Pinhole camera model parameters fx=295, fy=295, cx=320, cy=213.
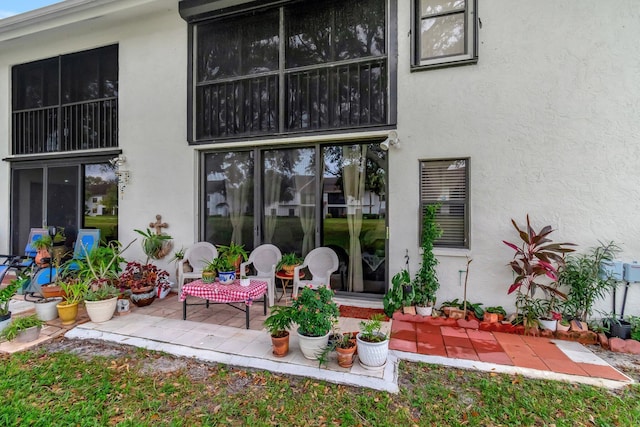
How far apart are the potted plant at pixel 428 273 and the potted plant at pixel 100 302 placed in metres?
4.32

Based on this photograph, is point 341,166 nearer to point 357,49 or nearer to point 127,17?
point 357,49

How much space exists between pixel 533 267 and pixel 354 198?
2.64 m

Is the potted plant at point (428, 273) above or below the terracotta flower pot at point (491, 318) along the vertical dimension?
above

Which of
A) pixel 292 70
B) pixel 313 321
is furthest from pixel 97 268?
pixel 292 70

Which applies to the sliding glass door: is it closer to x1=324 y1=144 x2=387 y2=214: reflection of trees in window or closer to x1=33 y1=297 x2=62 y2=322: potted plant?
x1=324 y1=144 x2=387 y2=214: reflection of trees in window

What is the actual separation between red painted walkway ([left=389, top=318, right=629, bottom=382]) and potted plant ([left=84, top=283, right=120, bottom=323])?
12.5 feet

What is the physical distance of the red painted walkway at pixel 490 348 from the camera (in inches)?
119

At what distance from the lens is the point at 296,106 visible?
5141 millimetres

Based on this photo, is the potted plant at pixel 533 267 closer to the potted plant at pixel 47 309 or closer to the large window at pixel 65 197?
the potted plant at pixel 47 309

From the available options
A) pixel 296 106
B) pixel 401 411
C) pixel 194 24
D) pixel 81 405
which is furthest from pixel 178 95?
pixel 401 411

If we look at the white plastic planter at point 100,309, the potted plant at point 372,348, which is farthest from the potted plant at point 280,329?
the white plastic planter at point 100,309

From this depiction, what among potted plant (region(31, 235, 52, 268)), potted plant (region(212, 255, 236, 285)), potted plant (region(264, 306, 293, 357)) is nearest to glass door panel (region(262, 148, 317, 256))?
potted plant (region(212, 255, 236, 285))

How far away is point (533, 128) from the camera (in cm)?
407

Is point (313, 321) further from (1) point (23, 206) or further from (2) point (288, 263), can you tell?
Answer: (1) point (23, 206)
